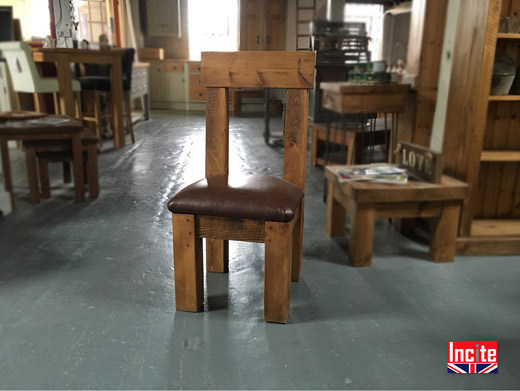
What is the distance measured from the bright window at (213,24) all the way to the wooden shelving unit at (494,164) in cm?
90

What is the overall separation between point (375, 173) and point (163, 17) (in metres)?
0.94

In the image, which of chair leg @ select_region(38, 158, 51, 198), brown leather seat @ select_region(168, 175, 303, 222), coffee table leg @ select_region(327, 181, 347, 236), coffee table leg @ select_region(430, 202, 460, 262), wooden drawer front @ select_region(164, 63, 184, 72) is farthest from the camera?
chair leg @ select_region(38, 158, 51, 198)

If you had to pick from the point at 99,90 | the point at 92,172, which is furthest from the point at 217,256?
the point at 92,172

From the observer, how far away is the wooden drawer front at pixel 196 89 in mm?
1604

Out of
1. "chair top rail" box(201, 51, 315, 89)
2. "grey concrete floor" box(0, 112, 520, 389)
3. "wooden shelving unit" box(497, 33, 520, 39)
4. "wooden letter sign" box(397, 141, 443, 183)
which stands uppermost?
"wooden shelving unit" box(497, 33, 520, 39)

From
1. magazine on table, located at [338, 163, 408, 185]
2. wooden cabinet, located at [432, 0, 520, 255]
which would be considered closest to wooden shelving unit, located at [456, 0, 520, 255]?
wooden cabinet, located at [432, 0, 520, 255]

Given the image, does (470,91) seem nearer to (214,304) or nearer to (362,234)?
(362,234)

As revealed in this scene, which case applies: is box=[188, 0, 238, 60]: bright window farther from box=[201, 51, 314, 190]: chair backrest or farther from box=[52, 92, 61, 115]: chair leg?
box=[52, 92, 61, 115]: chair leg

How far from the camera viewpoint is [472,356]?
1235mm

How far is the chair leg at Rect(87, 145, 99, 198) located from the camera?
2316mm

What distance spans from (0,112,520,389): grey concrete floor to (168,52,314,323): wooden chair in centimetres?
9

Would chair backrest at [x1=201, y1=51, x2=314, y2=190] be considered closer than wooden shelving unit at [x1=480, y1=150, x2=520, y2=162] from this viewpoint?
Yes

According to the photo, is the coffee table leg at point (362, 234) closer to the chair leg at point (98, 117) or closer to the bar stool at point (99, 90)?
the bar stool at point (99, 90)

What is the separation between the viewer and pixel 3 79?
1.76 meters
